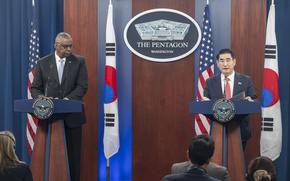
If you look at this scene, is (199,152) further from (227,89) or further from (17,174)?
(227,89)

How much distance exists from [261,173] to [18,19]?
4.49 m

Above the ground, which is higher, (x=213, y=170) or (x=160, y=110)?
(x=160, y=110)

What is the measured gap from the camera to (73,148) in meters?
5.64

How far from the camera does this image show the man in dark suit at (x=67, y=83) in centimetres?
557

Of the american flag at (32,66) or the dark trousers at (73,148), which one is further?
the american flag at (32,66)

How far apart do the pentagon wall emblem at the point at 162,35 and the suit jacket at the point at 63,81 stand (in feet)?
4.08

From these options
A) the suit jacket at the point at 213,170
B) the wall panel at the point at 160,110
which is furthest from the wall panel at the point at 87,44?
the suit jacket at the point at 213,170

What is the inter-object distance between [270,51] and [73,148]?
2.62 metres

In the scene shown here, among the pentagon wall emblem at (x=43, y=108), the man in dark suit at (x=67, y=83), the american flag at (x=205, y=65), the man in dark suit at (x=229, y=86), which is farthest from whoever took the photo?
the american flag at (x=205, y=65)

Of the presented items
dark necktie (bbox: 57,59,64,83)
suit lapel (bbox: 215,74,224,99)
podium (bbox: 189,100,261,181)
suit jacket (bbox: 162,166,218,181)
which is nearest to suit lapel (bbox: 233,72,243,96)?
suit lapel (bbox: 215,74,224,99)

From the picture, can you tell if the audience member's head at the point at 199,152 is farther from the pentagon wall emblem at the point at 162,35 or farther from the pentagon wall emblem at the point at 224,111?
the pentagon wall emblem at the point at 162,35

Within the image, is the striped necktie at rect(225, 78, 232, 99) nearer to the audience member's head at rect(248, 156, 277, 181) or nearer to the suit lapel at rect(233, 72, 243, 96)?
the suit lapel at rect(233, 72, 243, 96)

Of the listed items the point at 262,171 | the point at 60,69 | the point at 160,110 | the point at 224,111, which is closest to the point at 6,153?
the point at 262,171

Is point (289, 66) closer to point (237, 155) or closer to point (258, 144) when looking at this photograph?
point (258, 144)
